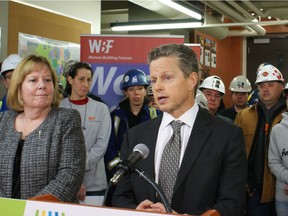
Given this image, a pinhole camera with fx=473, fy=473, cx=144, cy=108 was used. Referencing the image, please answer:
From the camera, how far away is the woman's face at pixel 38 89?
2.39m

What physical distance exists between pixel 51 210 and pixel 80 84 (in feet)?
8.59

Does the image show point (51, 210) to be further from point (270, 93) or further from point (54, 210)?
point (270, 93)

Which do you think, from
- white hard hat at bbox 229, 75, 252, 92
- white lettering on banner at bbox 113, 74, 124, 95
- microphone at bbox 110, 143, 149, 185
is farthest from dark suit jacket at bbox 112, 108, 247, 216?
white hard hat at bbox 229, 75, 252, 92

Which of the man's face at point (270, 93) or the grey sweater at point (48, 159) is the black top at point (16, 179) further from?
the man's face at point (270, 93)

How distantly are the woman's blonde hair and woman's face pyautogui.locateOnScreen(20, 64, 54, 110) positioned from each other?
0.06ft

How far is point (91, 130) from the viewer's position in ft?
12.6

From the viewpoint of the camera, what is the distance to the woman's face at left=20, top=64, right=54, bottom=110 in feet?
7.86

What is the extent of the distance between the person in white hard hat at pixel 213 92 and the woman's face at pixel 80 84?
1.30 m

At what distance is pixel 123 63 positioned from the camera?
4914mm

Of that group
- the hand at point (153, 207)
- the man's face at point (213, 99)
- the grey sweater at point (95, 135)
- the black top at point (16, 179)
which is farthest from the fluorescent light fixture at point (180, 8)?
the hand at point (153, 207)

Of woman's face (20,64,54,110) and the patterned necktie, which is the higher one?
woman's face (20,64,54,110)

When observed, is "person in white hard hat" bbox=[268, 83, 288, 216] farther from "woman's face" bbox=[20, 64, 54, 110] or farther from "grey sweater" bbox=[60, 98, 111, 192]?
"woman's face" bbox=[20, 64, 54, 110]

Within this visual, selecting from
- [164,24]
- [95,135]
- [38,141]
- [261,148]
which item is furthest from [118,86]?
[164,24]

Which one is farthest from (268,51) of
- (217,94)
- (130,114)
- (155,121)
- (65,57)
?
(155,121)
